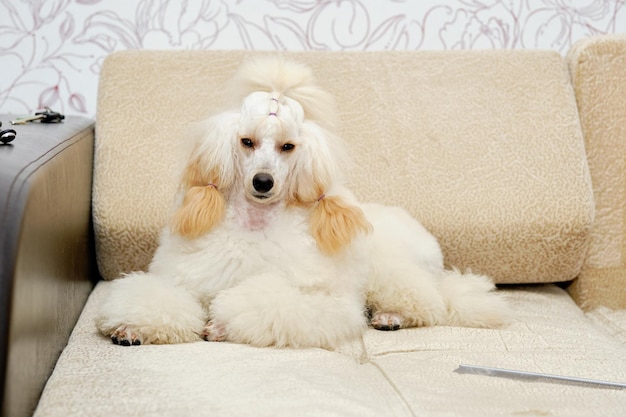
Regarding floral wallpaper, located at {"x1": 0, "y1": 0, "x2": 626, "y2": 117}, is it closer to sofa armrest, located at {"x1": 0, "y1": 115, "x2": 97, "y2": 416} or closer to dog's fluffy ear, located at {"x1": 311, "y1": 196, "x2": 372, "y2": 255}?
sofa armrest, located at {"x1": 0, "y1": 115, "x2": 97, "y2": 416}

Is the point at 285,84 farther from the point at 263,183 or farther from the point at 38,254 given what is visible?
the point at 38,254

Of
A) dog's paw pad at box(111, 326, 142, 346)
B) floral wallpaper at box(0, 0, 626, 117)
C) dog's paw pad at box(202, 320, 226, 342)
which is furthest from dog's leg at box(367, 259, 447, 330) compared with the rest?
floral wallpaper at box(0, 0, 626, 117)

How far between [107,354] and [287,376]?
0.92ft

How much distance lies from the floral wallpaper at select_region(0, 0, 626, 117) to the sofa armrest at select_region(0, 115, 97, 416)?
1.46 feet

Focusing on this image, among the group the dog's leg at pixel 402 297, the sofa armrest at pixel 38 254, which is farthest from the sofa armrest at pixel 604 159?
the sofa armrest at pixel 38 254

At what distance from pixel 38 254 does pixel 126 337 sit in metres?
0.22

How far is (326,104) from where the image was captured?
4.13 feet

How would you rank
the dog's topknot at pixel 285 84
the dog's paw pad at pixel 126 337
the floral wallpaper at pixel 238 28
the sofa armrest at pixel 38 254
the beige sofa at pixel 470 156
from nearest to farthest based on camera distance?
1. the sofa armrest at pixel 38 254
2. the dog's paw pad at pixel 126 337
3. the dog's topknot at pixel 285 84
4. the beige sofa at pixel 470 156
5. the floral wallpaper at pixel 238 28

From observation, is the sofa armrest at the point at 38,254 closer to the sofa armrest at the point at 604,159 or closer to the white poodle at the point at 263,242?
the white poodle at the point at 263,242

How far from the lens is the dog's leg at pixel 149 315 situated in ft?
3.61

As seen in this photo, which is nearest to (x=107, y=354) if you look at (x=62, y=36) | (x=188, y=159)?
(x=188, y=159)

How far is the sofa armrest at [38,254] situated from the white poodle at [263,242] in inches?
4.1

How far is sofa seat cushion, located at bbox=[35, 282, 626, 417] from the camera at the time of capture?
2.82 feet

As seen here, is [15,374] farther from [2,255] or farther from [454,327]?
[454,327]
